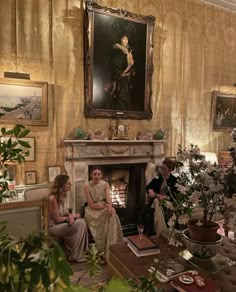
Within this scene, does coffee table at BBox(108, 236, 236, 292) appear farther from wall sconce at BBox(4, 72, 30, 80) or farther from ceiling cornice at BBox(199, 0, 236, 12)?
ceiling cornice at BBox(199, 0, 236, 12)

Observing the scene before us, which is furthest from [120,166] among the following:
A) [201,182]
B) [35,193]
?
[201,182]

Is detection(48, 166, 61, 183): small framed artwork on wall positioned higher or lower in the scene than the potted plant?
lower

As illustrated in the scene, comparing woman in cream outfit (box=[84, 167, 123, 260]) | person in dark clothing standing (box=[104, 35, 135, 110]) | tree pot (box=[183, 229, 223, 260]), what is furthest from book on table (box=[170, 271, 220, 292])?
person in dark clothing standing (box=[104, 35, 135, 110])

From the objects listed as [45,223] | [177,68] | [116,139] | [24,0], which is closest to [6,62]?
[24,0]

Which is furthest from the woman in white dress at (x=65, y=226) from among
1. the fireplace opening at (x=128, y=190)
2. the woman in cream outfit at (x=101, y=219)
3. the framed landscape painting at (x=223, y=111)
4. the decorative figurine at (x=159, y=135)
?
the framed landscape painting at (x=223, y=111)

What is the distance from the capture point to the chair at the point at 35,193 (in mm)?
3329

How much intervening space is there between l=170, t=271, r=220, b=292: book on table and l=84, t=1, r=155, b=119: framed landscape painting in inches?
111

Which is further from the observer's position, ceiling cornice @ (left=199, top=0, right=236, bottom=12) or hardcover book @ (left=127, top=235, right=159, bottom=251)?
ceiling cornice @ (left=199, top=0, right=236, bottom=12)

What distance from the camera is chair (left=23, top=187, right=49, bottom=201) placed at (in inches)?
131

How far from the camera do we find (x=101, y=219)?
3377 millimetres

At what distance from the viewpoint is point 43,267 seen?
1.27 ft

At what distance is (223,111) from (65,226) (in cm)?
399

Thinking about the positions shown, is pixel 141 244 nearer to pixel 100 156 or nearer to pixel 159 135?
pixel 100 156

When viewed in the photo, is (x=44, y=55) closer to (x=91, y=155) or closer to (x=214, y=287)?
(x=91, y=155)
